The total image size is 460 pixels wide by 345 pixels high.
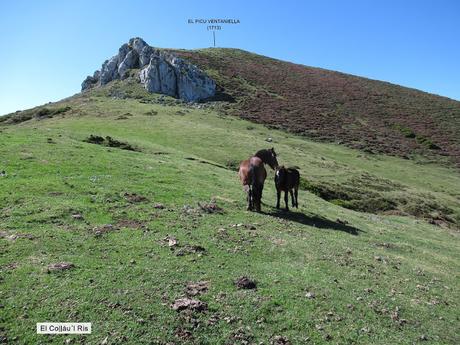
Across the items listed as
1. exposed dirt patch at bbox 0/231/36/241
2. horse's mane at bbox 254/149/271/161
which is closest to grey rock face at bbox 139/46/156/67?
horse's mane at bbox 254/149/271/161

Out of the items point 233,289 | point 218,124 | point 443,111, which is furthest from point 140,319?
point 443,111

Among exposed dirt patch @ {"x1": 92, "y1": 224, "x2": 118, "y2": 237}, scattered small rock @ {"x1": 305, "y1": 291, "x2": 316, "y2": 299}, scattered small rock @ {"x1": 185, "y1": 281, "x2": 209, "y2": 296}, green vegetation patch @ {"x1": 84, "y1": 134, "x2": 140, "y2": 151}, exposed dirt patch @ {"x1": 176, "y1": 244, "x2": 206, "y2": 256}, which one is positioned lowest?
scattered small rock @ {"x1": 305, "y1": 291, "x2": 316, "y2": 299}

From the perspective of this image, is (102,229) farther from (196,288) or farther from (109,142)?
(109,142)

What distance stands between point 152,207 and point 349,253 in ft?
28.3

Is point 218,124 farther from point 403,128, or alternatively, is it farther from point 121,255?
point 121,255

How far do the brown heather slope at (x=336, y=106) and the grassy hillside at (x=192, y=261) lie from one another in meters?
43.9

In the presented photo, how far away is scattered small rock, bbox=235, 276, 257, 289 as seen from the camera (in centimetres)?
1176

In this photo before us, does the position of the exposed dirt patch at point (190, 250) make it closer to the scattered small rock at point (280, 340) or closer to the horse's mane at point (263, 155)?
the scattered small rock at point (280, 340)

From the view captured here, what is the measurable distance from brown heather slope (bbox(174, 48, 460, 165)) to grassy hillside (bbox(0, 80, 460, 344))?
4392 centimetres

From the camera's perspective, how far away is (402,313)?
11.8m

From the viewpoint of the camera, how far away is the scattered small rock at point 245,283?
11.8 meters

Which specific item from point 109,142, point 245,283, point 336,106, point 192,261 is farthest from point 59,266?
point 336,106

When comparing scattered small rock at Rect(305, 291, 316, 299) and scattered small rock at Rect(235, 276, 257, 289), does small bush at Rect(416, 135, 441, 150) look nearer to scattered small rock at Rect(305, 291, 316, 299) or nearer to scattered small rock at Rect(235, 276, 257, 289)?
scattered small rock at Rect(305, 291, 316, 299)

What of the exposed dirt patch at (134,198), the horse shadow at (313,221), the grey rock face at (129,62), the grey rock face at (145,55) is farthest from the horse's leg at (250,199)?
the grey rock face at (129,62)
